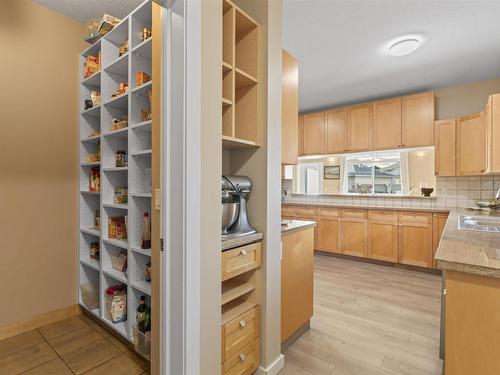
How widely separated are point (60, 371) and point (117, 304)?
48cm

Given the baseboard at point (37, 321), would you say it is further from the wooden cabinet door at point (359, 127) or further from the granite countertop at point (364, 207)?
the wooden cabinet door at point (359, 127)

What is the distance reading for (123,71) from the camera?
219 centimetres

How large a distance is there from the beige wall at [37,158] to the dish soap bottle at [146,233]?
1036 mm

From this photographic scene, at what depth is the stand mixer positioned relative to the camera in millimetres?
1579

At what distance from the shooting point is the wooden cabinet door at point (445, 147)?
142 inches

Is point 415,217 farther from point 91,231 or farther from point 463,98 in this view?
point 91,231

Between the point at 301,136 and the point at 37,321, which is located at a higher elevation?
the point at 301,136

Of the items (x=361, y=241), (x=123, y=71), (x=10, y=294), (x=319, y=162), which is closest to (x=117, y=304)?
(x=10, y=294)

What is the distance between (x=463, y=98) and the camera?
3789 millimetres

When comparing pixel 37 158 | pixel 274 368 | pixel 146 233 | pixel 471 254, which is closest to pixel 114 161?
pixel 37 158

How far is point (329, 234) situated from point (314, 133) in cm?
186

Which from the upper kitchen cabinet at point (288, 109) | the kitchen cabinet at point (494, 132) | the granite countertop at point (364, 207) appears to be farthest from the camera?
the granite countertop at point (364, 207)

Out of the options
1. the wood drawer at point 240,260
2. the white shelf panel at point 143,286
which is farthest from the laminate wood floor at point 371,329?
the white shelf panel at point 143,286

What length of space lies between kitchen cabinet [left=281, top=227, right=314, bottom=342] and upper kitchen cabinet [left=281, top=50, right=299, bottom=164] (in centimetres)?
63
